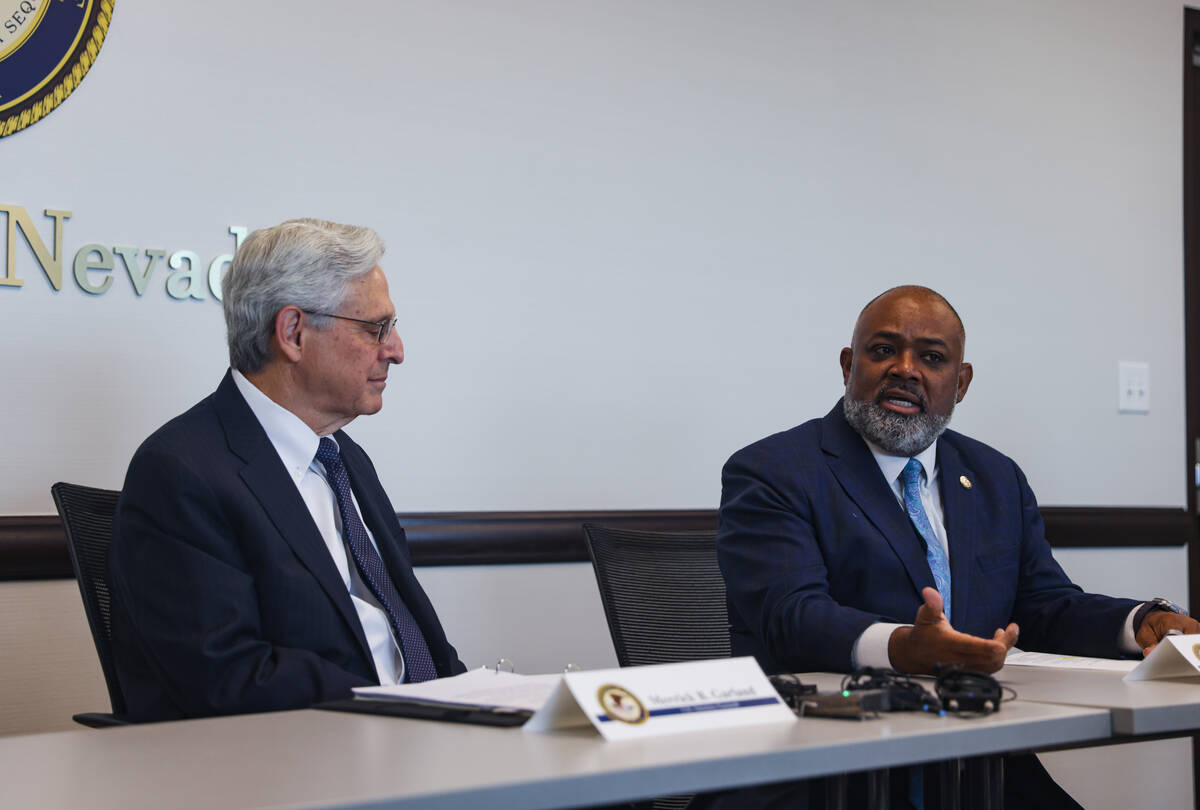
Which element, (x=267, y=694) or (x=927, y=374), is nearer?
(x=267, y=694)

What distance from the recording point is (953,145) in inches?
161

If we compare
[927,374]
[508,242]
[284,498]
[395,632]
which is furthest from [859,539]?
[508,242]

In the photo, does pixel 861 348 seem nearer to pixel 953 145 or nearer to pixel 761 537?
pixel 761 537

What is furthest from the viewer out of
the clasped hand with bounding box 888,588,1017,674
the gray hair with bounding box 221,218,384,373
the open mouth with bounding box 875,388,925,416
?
the open mouth with bounding box 875,388,925,416

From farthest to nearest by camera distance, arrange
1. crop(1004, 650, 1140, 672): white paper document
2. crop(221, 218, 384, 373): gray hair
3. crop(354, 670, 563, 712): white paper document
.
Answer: crop(221, 218, 384, 373): gray hair
crop(1004, 650, 1140, 672): white paper document
crop(354, 670, 563, 712): white paper document

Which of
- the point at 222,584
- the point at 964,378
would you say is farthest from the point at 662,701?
the point at 964,378

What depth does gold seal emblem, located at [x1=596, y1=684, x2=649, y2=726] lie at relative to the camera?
1.32 metres

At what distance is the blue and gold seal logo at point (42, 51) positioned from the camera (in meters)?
2.62

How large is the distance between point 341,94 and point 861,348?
4.58ft

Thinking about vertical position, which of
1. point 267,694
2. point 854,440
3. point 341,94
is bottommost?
point 267,694

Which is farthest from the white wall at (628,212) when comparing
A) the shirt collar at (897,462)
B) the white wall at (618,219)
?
the shirt collar at (897,462)

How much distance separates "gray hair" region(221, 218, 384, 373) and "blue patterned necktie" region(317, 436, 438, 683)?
231 mm

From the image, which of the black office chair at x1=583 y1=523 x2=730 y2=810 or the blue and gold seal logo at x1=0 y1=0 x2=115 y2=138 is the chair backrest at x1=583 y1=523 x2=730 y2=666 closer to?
the black office chair at x1=583 y1=523 x2=730 y2=810

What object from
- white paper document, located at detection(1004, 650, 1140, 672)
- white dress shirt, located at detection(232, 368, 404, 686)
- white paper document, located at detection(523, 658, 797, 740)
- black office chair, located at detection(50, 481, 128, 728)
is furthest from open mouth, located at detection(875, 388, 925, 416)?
black office chair, located at detection(50, 481, 128, 728)
